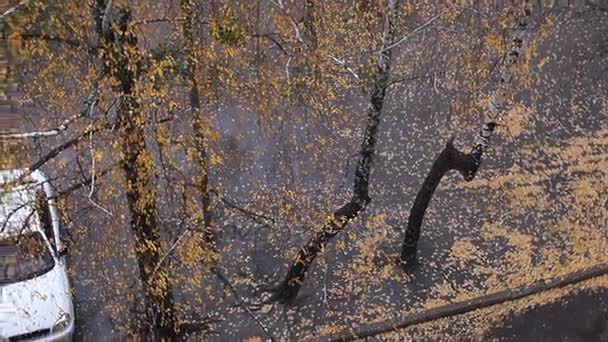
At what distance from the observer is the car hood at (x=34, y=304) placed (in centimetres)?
863

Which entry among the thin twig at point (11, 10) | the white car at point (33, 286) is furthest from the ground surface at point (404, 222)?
the thin twig at point (11, 10)

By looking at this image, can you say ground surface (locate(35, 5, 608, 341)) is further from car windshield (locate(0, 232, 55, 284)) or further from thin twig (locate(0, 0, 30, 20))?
thin twig (locate(0, 0, 30, 20))

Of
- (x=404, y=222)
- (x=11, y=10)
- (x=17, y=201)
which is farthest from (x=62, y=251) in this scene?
(x=404, y=222)

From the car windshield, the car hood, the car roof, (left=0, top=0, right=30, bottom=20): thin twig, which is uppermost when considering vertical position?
(left=0, top=0, right=30, bottom=20): thin twig

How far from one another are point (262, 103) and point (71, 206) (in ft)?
10.6

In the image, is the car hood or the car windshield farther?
the car windshield

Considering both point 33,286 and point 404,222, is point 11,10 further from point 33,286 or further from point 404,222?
point 404,222

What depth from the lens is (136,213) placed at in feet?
25.2

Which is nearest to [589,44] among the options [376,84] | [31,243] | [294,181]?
[294,181]

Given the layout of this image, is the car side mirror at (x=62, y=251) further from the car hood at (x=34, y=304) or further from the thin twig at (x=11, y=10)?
the thin twig at (x=11, y=10)

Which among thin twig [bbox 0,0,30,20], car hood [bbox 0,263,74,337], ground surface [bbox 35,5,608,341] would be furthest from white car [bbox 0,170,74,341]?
thin twig [bbox 0,0,30,20]

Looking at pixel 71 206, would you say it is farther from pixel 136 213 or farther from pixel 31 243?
pixel 136 213

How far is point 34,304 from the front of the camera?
8.80m

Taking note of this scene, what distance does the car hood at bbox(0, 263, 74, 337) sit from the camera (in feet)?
28.3
